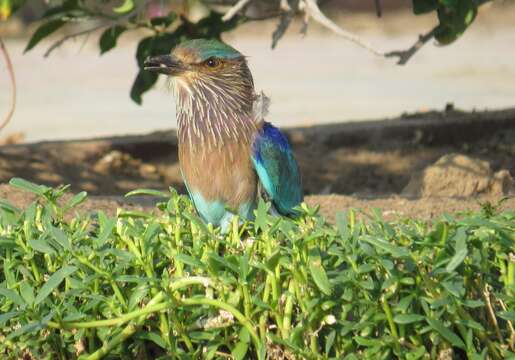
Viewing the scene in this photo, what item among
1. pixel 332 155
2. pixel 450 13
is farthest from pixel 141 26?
pixel 450 13

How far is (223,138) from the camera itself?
4.66 metres

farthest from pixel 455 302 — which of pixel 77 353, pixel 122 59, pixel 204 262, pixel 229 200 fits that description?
pixel 122 59

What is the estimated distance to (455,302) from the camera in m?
3.05

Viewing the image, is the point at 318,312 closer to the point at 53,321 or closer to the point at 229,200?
the point at 53,321

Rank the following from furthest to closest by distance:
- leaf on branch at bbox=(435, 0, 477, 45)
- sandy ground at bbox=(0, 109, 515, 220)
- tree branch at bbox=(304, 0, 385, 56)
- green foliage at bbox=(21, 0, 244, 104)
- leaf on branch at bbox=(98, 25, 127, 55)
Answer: sandy ground at bbox=(0, 109, 515, 220)
leaf on branch at bbox=(98, 25, 127, 55)
green foliage at bbox=(21, 0, 244, 104)
leaf on branch at bbox=(435, 0, 477, 45)
tree branch at bbox=(304, 0, 385, 56)

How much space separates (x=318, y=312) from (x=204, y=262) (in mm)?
330

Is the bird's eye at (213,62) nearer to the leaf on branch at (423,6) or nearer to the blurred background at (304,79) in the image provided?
the leaf on branch at (423,6)

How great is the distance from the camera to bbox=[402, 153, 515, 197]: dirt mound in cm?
612

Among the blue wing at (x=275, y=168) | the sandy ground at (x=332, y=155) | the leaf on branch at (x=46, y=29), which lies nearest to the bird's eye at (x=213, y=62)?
the blue wing at (x=275, y=168)

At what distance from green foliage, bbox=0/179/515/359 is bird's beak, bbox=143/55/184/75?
1.52 metres

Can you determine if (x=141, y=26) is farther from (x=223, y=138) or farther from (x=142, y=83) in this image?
(x=223, y=138)

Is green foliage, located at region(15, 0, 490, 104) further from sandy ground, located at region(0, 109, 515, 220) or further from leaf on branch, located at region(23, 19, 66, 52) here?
sandy ground, located at region(0, 109, 515, 220)

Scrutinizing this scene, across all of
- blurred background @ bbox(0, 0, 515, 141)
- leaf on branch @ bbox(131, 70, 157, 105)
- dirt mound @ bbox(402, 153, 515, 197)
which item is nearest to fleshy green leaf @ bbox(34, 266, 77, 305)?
dirt mound @ bbox(402, 153, 515, 197)

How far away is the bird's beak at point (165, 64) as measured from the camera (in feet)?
15.4
